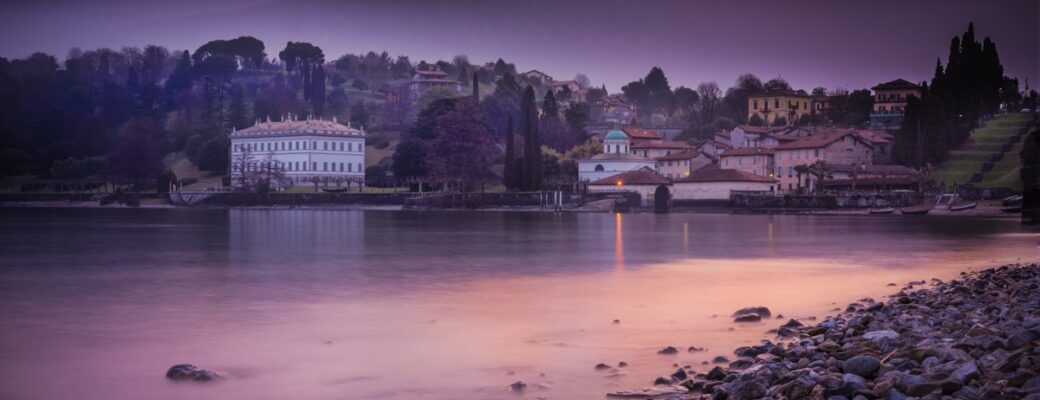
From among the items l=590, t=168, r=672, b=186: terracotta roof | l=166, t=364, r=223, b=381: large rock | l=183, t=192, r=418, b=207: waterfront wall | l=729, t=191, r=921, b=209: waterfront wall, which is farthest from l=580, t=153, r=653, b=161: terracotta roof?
l=166, t=364, r=223, b=381: large rock

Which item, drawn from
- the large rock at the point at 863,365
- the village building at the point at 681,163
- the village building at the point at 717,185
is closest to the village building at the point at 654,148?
the village building at the point at 681,163

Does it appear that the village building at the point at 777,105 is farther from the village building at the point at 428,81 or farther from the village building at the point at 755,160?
the village building at the point at 428,81

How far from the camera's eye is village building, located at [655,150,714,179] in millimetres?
92688

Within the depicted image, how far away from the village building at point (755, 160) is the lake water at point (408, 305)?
44.8 meters

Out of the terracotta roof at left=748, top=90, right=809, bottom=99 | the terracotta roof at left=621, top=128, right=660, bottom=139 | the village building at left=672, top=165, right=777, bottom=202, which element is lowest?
the village building at left=672, top=165, right=777, bottom=202

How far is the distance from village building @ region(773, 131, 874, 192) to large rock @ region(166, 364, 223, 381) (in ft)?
238

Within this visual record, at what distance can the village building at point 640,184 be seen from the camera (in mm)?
82688

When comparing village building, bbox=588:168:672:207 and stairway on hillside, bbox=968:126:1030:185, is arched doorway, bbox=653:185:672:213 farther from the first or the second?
stairway on hillside, bbox=968:126:1030:185

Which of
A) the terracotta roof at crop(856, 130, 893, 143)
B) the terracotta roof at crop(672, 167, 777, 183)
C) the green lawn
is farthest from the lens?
the terracotta roof at crop(856, 130, 893, 143)

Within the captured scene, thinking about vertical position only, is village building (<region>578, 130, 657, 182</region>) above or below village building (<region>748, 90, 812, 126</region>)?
below

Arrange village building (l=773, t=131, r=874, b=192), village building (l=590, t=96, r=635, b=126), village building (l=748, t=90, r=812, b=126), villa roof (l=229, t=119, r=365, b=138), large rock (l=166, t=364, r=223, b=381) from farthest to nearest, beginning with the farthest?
village building (l=590, t=96, r=635, b=126) < village building (l=748, t=90, r=812, b=126) < villa roof (l=229, t=119, r=365, b=138) < village building (l=773, t=131, r=874, b=192) < large rock (l=166, t=364, r=223, b=381)

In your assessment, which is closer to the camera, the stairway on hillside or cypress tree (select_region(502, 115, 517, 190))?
the stairway on hillside

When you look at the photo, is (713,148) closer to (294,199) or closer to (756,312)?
(294,199)

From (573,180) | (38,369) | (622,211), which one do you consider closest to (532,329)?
(38,369)
